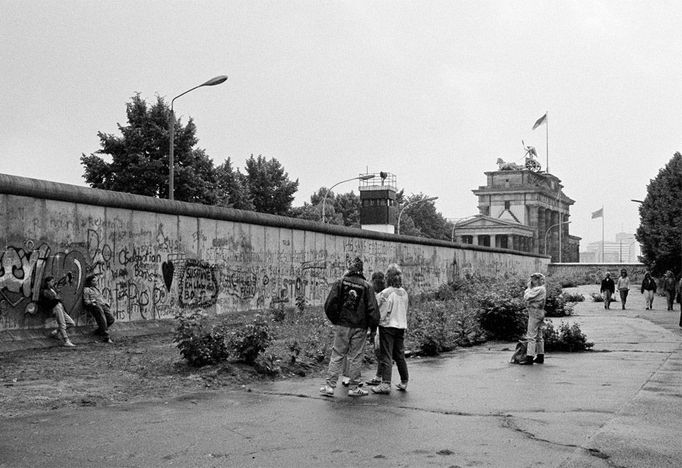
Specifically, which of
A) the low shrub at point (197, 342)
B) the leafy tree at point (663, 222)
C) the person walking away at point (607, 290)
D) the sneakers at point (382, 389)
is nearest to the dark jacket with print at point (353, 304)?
the sneakers at point (382, 389)

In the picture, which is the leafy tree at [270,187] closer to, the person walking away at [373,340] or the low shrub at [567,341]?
the low shrub at [567,341]

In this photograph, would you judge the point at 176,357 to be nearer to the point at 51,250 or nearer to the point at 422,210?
the point at 51,250

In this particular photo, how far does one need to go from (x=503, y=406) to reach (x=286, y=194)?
60.0m

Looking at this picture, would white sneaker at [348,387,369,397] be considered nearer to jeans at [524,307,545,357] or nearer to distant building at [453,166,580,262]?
jeans at [524,307,545,357]

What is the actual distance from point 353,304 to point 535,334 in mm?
5155

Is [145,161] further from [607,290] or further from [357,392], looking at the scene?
[357,392]

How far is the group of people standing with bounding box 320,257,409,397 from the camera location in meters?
10.5

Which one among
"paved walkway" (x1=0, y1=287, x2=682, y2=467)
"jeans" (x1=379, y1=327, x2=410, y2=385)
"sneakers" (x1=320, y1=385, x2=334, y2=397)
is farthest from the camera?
"jeans" (x1=379, y1=327, x2=410, y2=385)

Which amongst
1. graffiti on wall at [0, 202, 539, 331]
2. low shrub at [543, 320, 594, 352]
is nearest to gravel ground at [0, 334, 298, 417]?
graffiti on wall at [0, 202, 539, 331]

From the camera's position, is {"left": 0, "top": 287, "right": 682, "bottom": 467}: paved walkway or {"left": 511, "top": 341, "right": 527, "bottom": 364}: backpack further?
{"left": 511, "top": 341, "right": 527, "bottom": 364}: backpack

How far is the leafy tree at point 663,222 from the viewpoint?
5045 centimetres

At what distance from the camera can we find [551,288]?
101 feet

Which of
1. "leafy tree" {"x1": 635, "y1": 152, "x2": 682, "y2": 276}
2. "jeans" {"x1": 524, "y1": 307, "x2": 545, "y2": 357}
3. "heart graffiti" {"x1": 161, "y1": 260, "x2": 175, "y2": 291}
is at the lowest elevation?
"jeans" {"x1": 524, "y1": 307, "x2": 545, "y2": 357}

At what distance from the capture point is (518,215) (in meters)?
123
